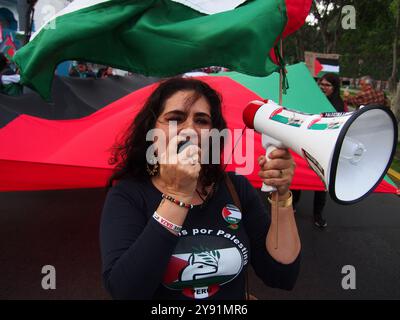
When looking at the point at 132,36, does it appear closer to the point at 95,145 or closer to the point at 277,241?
the point at 277,241

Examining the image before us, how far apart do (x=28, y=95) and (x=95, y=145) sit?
1556mm

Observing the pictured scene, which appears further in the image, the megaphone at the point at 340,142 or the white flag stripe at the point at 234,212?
the white flag stripe at the point at 234,212

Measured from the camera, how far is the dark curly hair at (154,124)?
151 centimetres

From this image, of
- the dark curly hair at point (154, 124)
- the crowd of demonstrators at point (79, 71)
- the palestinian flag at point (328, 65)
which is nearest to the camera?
the dark curly hair at point (154, 124)

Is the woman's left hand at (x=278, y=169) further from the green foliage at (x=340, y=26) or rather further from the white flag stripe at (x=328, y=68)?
the green foliage at (x=340, y=26)

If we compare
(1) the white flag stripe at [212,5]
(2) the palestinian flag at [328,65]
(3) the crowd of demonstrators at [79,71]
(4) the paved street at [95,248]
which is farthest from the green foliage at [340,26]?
(1) the white flag stripe at [212,5]

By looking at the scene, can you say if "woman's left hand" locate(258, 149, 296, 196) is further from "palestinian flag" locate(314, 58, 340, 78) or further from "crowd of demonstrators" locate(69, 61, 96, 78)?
"crowd of demonstrators" locate(69, 61, 96, 78)

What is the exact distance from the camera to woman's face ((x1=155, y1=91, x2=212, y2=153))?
4.58 feet

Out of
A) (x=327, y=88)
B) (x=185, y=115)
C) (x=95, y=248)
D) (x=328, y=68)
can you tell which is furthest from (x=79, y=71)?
(x=185, y=115)

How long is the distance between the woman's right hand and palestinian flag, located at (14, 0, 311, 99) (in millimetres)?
539

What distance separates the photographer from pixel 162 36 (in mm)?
1593

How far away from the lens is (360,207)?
523 cm

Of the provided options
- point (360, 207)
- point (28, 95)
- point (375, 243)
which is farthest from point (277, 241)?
point (360, 207)

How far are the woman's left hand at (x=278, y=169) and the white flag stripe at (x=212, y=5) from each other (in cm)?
78
